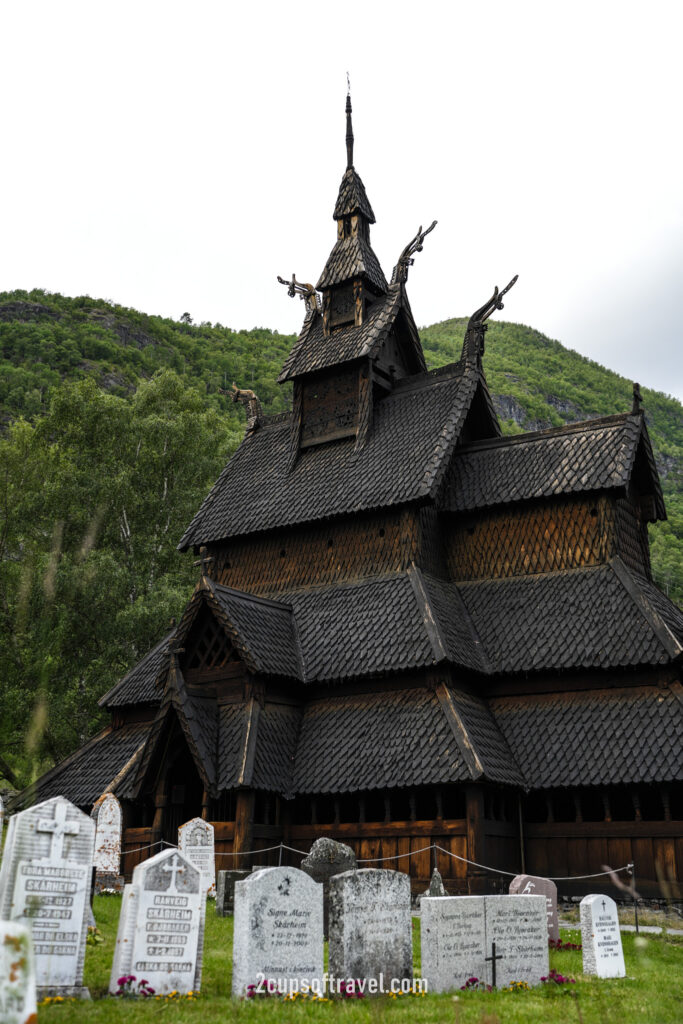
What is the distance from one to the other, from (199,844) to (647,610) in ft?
30.9

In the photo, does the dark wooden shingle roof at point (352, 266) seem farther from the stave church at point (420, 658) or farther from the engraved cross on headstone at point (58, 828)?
the engraved cross on headstone at point (58, 828)

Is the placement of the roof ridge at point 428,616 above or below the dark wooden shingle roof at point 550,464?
below

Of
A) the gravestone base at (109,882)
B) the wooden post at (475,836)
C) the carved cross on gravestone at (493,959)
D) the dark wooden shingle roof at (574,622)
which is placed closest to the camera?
the carved cross on gravestone at (493,959)

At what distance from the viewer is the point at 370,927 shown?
10172 millimetres

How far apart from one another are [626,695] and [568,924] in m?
4.25

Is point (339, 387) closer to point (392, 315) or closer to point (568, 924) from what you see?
point (392, 315)

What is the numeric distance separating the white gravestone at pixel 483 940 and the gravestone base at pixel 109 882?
10330 mm

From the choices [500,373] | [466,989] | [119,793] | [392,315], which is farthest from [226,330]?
[466,989]

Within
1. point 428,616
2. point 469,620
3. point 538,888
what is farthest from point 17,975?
point 469,620

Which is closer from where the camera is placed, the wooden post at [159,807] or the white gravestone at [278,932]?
the white gravestone at [278,932]

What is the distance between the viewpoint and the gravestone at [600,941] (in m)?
11.4

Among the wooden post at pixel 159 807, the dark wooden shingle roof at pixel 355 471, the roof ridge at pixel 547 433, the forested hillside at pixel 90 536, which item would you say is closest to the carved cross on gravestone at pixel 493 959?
the wooden post at pixel 159 807

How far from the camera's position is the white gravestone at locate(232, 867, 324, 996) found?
9.48 m

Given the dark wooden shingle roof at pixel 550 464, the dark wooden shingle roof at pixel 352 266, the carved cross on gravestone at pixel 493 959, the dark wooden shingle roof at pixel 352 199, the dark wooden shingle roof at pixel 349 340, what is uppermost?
the dark wooden shingle roof at pixel 352 199
